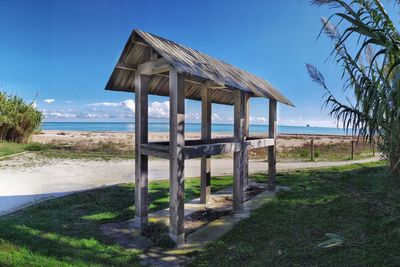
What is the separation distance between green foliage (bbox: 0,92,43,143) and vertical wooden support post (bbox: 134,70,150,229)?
18.6m

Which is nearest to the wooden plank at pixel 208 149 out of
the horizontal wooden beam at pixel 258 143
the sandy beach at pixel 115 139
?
the horizontal wooden beam at pixel 258 143

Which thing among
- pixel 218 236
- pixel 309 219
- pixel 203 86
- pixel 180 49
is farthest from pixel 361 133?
pixel 203 86

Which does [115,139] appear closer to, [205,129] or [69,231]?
[205,129]

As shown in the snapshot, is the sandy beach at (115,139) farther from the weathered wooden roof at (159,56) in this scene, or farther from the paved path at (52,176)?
the weathered wooden roof at (159,56)

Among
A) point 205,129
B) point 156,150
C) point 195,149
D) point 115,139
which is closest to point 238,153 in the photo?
point 205,129

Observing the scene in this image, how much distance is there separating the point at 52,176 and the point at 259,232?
850cm

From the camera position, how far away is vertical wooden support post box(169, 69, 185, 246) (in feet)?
16.0

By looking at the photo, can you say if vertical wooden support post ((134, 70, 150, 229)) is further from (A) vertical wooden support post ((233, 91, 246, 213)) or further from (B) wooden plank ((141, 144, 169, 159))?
(A) vertical wooden support post ((233, 91, 246, 213))

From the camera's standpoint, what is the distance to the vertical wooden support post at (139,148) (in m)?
5.75

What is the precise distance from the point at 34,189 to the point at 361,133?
867cm

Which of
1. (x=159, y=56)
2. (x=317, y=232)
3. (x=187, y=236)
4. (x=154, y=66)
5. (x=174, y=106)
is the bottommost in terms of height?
(x=187, y=236)

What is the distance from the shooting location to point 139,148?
5859 mm

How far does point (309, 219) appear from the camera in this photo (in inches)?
221

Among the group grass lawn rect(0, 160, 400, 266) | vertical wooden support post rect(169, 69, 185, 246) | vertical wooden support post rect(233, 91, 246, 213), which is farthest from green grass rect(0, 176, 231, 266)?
vertical wooden support post rect(233, 91, 246, 213)
